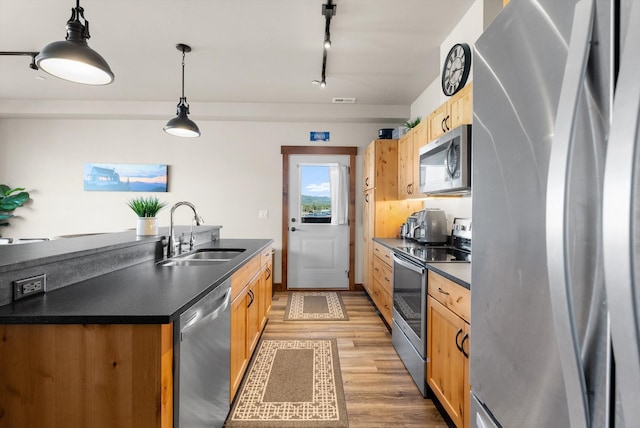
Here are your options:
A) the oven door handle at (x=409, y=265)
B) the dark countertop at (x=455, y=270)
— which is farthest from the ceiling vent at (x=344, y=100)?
the dark countertop at (x=455, y=270)

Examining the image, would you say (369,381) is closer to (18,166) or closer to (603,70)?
(603,70)

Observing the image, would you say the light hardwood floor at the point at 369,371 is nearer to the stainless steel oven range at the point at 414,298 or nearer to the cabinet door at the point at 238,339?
the stainless steel oven range at the point at 414,298

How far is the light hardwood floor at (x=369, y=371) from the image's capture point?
71.3 inches

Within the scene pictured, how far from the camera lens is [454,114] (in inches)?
88.5

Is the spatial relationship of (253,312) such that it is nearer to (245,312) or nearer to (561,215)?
(245,312)

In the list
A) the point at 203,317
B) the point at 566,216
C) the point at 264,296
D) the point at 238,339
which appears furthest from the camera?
the point at 264,296

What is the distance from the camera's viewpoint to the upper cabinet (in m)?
2.05

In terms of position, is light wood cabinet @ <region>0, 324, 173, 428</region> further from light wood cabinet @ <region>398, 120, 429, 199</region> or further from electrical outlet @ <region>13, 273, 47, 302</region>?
light wood cabinet @ <region>398, 120, 429, 199</region>

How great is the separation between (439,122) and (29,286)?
2684 mm

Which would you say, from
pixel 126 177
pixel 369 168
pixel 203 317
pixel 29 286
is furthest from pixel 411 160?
pixel 126 177

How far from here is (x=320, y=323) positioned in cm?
328

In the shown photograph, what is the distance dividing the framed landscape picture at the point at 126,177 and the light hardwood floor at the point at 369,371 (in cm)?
265

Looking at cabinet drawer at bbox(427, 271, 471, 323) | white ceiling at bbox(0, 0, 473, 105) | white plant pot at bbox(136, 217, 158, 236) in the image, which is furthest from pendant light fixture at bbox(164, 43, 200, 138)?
cabinet drawer at bbox(427, 271, 471, 323)

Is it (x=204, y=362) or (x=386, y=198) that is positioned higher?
(x=386, y=198)
